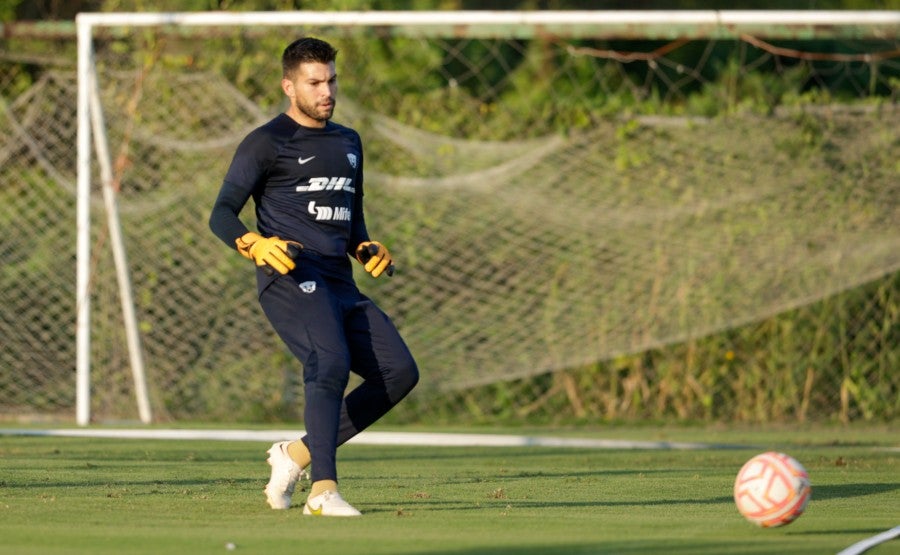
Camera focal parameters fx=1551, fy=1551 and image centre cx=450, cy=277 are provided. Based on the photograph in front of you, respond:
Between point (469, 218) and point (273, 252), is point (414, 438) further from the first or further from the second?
point (273, 252)

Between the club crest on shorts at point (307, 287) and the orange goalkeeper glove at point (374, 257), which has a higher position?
the orange goalkeeper glove at point (374, 257)

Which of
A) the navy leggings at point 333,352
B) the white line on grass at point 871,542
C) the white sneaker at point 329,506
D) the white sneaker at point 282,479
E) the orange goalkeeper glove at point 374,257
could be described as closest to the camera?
the white line on grass at point 871,542

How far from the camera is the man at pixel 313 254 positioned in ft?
21.2

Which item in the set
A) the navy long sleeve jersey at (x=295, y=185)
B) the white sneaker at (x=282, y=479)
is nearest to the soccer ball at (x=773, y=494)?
the white sneaker at (x=282, y=479)

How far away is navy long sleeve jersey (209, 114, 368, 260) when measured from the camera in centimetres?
671

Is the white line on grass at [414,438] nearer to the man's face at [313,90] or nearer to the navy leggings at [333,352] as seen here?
the navy leggings at [333,352]

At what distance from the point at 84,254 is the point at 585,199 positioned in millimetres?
4219

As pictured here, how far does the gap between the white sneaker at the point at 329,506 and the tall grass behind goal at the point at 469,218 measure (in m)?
6.90

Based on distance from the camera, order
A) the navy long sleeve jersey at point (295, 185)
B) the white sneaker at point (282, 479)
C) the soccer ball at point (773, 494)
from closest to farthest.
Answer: the soccer ball at point (773, 494)
the white sneaker at point (282, 479)
the navy long sleeve jersey at point (295, 185)

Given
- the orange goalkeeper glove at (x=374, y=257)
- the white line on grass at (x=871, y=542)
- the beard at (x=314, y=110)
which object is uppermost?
the beard at (x=314, y=110)

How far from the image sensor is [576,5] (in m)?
22.9

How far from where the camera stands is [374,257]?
6.95 metres

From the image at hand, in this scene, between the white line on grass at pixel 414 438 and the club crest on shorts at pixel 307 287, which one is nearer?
the club crest on shorts at pixel 307 287

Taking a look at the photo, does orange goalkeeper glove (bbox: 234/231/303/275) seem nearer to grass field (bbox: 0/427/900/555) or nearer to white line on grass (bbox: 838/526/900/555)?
grass field (bbox: 0/427/900/555)
